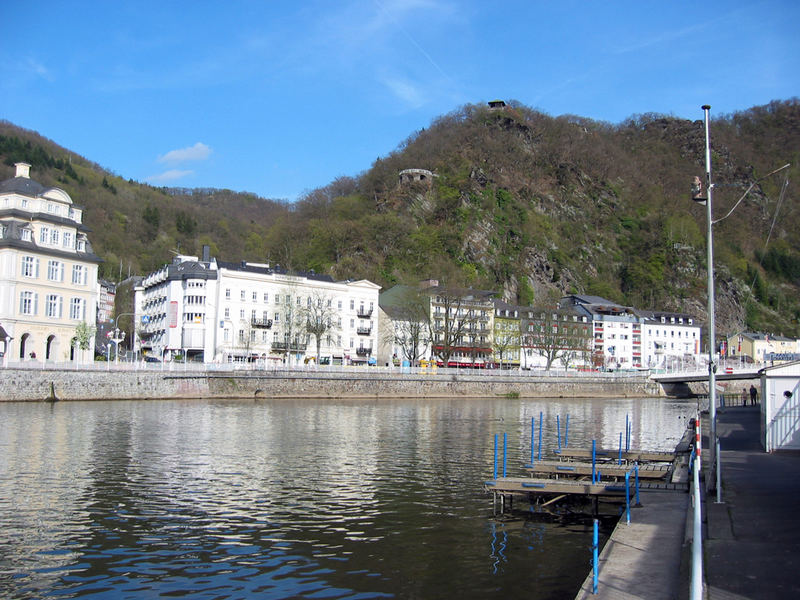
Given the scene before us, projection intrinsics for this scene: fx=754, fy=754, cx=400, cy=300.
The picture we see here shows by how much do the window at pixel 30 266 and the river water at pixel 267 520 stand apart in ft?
89.7

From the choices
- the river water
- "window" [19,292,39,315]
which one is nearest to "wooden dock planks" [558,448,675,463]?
the river water

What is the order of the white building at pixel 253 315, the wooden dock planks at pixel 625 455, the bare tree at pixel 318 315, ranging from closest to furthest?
the wooden dock planks at pixel 625 455
the white building at pixel 253 315
the bare tree at pixel 318 315

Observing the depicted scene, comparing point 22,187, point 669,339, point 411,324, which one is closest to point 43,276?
point 22,187

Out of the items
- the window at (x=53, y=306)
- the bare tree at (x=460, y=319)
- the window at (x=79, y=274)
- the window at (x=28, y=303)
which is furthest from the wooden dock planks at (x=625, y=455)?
the bare tree at (x=460, y=319)

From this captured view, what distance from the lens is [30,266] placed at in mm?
62625

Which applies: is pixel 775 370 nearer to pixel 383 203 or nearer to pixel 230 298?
pixel 230 298

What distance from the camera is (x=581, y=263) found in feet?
498

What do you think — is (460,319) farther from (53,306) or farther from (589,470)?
(589,470)

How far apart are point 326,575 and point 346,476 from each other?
11.2 meters

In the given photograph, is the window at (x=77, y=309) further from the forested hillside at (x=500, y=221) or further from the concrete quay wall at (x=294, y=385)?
the forested hillside at (x=500, y=221)

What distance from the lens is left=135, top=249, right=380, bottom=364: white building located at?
86.2 metres

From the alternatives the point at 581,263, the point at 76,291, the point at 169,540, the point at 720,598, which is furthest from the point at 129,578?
the point at 581,263

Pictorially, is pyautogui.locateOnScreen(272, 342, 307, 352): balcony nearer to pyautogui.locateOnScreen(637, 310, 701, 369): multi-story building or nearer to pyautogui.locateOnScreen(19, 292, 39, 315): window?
pyautogui.locateOnScreen(19, 292, 39, 315): window

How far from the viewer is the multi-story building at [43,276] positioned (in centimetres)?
6112
